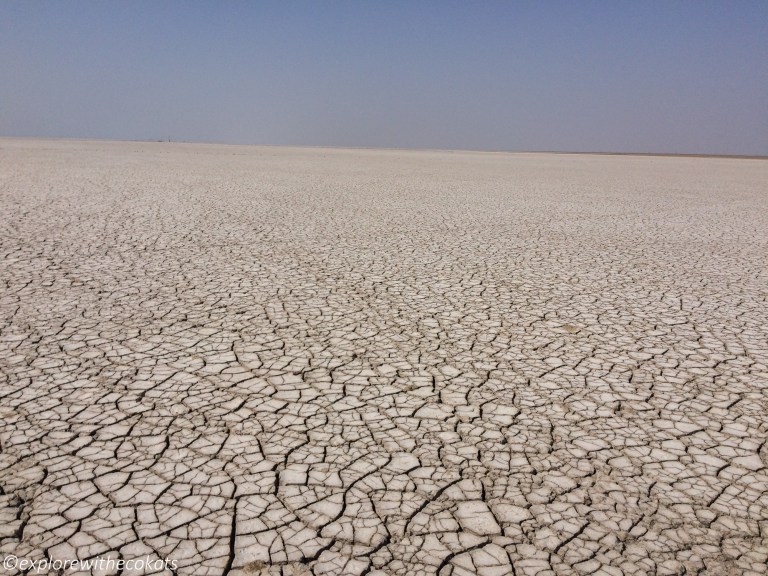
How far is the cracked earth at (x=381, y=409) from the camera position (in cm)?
133

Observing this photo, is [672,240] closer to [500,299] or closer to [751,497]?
[500,299]

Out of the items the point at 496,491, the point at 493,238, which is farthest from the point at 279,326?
the point at 493,238

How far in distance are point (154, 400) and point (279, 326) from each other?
2.85 feet

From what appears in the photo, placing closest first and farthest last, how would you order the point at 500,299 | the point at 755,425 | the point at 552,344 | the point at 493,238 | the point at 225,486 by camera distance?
the point at 225,486 < the point at 755,425 < the point at 552,344 < the point at 500,299 < the point at 493,238

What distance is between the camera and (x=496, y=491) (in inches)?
59.9

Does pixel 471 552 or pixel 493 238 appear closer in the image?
pixel 471 552

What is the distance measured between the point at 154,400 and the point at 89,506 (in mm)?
592

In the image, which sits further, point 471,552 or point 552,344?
point 552,344

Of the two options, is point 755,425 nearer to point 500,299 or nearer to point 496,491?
point 496,491

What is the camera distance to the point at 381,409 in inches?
77.4

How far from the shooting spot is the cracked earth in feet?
4.36

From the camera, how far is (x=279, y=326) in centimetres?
275

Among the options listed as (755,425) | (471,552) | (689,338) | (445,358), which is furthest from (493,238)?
(471,552)

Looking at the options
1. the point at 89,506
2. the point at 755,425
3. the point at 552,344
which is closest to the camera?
the point at 89,506
